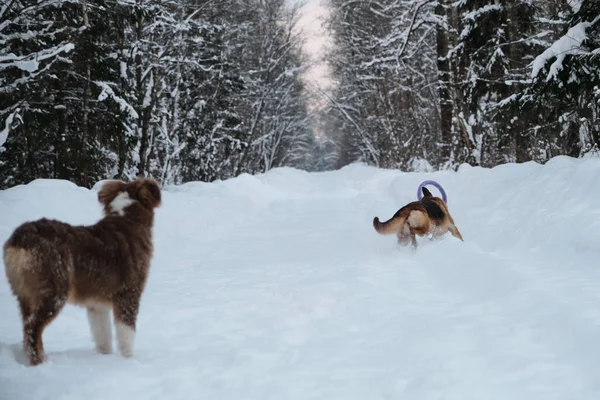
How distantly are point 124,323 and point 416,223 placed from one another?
4.54 m

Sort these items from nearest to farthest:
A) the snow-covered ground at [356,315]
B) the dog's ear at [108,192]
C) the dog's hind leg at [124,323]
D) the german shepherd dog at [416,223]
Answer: the snow-covered ground at [356,315] → the dog's hind leg at [124,323] → the dog's ear at [108,192] → the german shepherd dog at [416,223]

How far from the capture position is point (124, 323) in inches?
129

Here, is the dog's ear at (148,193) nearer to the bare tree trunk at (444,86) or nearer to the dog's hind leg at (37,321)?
the dog's hind leg at (37,321)

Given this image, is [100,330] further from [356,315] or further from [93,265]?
[356,315]

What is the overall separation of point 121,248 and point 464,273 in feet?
11.9

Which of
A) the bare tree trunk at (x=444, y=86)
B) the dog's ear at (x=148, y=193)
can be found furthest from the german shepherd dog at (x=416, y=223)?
the bare tree trunk at (x=444, y=86)

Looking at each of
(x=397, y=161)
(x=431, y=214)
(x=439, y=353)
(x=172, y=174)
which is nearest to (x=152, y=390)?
(x=439, y=353)

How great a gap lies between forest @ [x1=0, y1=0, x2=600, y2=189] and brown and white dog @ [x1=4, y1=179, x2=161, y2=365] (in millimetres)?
4497

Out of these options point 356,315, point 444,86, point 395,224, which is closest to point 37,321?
point 356,315

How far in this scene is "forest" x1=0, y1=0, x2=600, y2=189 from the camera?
781 cm

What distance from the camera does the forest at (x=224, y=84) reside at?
7812mm

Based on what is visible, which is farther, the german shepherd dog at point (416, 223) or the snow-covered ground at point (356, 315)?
the german shepherd dog at point (416, 223)

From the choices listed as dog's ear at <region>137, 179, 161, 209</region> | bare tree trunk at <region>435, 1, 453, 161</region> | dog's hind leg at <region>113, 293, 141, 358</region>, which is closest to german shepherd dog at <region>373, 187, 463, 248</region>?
dog's ear at <region>137, 179, 161, 209</region>

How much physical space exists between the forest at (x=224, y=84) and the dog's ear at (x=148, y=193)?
14.5ft
